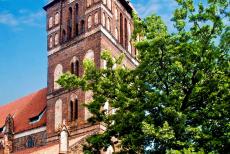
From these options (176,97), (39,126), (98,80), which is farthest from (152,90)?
(39,126)

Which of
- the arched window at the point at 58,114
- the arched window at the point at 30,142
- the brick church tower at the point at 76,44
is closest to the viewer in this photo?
the brick church tower at the point at 76,44

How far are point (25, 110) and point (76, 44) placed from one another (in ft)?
23.4

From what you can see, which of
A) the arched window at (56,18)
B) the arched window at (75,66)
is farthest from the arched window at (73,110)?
the arched window at (56,18)

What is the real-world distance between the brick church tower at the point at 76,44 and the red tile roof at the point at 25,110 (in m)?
2.20

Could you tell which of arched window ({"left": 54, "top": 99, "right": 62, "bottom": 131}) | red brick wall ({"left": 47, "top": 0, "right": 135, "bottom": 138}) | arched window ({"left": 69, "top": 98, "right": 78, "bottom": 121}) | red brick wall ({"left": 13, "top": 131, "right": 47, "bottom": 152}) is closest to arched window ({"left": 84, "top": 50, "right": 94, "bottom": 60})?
red brick wall ({"left": 47, "top": 0, "right": 135, "bottom": 138})

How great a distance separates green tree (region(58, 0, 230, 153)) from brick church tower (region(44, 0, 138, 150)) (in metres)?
11.4

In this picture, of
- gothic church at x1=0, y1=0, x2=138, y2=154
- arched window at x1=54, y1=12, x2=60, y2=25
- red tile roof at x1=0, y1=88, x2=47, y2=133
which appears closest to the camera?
gothic church at x1=0, y1=0, x2=138, y2=154

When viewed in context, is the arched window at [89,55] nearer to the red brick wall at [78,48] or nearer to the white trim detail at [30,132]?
the red brick wall at [78,48]

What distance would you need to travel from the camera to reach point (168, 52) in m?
13.1

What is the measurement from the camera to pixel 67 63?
27688mm

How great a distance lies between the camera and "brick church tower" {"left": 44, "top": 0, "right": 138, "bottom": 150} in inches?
1026

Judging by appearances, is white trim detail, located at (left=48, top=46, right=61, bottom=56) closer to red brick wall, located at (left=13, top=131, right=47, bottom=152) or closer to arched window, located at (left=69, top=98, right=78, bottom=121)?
arched window, located at (left=69, top=98, right=78, bottom=121)

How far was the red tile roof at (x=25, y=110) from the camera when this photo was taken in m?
29.6

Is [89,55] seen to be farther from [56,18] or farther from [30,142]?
[30,142]
